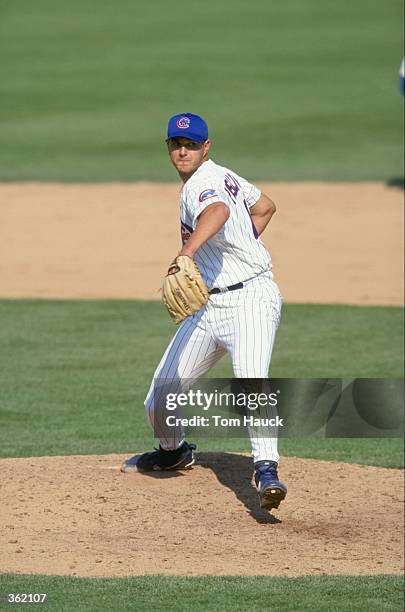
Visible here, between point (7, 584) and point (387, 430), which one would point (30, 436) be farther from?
point (7, 584)

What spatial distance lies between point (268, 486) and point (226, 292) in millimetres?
996

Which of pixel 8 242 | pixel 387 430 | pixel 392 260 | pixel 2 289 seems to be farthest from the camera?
pixel 8 242

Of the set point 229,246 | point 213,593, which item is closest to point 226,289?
point 229,246

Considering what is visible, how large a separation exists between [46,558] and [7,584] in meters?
0.36

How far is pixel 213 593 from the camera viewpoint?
5711 mm

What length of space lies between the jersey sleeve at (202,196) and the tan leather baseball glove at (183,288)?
0.37 meters

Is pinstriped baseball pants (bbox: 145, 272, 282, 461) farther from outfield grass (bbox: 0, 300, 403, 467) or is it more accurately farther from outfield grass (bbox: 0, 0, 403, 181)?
outfield grass (bbox: 0, 0, 403, 181)

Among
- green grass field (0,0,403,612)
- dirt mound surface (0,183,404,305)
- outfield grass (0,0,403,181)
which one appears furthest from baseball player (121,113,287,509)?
outfield grass (0,0,403,181)

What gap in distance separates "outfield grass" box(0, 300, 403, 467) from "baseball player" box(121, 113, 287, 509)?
187 cm

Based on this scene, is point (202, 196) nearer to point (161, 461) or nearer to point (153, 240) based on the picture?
point (161, 461)

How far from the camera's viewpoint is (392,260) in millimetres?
15523

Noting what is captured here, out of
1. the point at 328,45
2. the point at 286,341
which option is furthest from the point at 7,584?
the point at 328,45

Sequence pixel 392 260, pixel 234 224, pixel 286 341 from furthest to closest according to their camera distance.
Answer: pixel 392 260, pixel 286 341, pixel 234 224

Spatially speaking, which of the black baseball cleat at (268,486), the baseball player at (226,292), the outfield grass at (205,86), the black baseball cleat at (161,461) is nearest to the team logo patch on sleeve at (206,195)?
the baseball player at (226,292)
